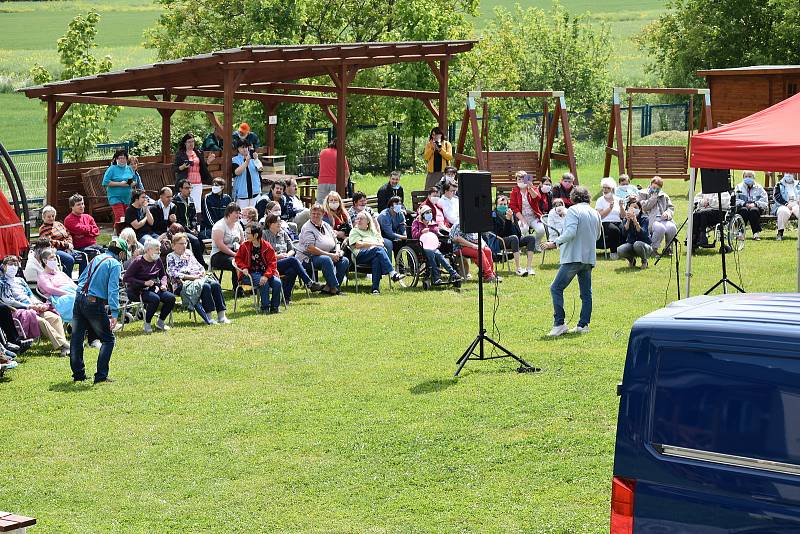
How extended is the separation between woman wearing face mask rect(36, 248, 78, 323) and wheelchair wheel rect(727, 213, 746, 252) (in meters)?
10.9

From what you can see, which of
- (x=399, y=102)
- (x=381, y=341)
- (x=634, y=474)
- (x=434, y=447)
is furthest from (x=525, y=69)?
(x=634, y=474)

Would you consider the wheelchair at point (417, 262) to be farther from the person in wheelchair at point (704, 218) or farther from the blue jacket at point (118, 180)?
the blue jacket at point (118, 180)

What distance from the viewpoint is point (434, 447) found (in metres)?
10.2

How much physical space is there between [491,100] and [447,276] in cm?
2212

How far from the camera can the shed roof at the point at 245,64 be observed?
67.5 ft

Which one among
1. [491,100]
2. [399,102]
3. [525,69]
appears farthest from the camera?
[525,69]

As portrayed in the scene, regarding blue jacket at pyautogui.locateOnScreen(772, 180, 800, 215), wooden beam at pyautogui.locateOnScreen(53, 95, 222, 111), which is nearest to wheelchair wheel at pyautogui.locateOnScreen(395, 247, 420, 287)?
wooden beam at pyautogui.locateOnScreen(53, 95, 222, 111)

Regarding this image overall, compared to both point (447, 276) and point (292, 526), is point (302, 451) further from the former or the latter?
point (447, 276)

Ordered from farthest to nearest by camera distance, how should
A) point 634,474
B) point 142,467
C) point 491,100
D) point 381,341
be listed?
1. point 491,100
2. point 381,341
3. point 142,467
4. point 634,474

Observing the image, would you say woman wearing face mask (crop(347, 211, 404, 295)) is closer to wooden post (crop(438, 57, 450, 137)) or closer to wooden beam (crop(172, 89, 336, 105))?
wooden post (crop(438, 57, 450, 137))

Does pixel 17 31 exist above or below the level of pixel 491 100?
above

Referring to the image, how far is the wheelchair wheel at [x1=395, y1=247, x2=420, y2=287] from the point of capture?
722 inches

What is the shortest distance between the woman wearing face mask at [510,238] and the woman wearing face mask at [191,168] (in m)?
4.99

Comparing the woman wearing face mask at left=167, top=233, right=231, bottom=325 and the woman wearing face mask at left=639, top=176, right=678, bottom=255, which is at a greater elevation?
the woman wearing face mask at left=639, top=176, right=678, bottom=255
